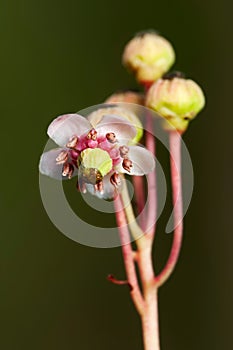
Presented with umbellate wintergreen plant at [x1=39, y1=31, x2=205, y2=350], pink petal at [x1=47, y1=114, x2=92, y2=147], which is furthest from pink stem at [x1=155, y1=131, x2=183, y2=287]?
pink petal at [x1=47, y1=114, x2=92, y2=147]

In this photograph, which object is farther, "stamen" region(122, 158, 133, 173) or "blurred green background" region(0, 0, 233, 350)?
"blurred green background" region(0, 0, 233, 350)

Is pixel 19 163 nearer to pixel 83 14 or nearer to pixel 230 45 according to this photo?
pixel 83 14

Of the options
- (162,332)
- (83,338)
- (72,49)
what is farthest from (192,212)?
(72,49)

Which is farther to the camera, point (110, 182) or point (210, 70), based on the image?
point (210, 70)

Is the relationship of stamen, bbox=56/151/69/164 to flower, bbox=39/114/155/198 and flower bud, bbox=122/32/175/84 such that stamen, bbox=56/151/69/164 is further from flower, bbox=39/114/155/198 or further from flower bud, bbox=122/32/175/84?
flower bud, bbox=122/32/175/84

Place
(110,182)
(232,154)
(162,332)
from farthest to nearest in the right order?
(232,154), (162,332), (110,182)

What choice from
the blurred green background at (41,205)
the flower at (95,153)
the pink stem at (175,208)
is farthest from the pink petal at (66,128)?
the blurred green background at (41,205)

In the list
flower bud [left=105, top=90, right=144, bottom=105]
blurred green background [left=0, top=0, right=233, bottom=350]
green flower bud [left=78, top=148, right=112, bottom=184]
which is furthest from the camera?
blurred green background [left=0, top=0, right=233, bottom=350]
